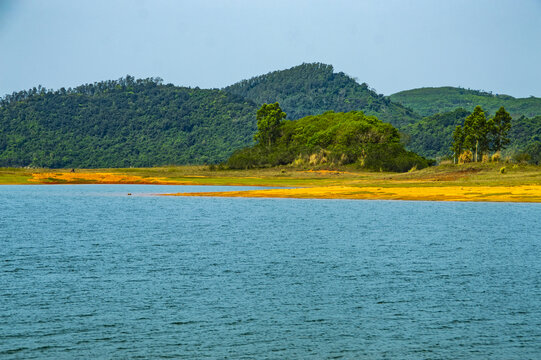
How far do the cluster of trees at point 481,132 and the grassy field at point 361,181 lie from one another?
17.5 m

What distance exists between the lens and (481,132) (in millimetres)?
108312

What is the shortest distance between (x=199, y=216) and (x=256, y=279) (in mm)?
28006

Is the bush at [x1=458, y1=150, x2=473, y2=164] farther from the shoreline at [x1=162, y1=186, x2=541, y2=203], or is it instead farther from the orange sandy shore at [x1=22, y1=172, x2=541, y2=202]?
the shoreline at [x1=162, y1=186, x2=541, y2=203]

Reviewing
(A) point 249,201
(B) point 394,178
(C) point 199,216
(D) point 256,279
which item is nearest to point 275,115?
(B) point 394,178

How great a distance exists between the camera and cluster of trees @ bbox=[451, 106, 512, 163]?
105562 millimetres

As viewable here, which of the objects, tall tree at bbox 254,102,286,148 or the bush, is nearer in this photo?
the bush

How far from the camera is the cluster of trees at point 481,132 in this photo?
106 metres

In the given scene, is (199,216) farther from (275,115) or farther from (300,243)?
(275,115)

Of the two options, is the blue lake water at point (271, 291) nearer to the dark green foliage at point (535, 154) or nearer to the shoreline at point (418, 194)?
the shoreline at point (418, 194)

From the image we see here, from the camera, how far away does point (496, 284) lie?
74.7ft

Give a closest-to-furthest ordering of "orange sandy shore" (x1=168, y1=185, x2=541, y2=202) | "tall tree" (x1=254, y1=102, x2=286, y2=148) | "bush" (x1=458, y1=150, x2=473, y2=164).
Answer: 1. "orange sandy shore" (x1=168, y1=185, x2=541, y2=202)
2. "bush" (x1=458, y1=150, x2=473, y2=164)
3. "tall tree" (x1=254, y1=102, x2=286, y2=148)

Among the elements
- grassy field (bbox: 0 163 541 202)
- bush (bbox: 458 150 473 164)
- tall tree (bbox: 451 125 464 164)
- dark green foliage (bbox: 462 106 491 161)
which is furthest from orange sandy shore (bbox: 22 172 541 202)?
tall tree (bbox: 451 125 464 164)

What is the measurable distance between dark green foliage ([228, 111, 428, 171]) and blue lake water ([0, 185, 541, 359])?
79.4 m

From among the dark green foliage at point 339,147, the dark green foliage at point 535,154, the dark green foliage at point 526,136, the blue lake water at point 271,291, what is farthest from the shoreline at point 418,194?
the dark green foliage at point 526,136
